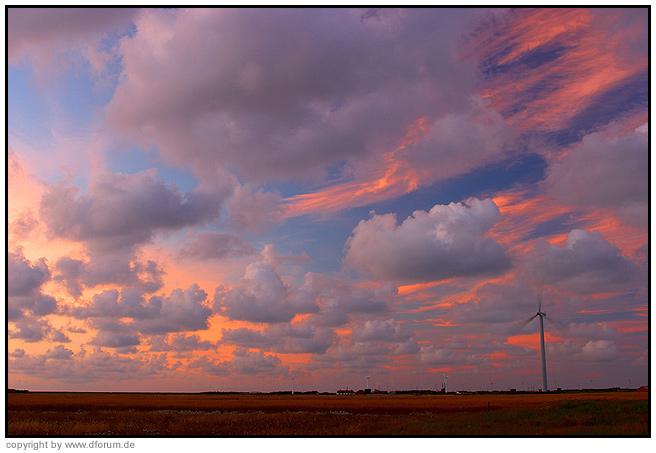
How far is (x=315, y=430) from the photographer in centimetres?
4894

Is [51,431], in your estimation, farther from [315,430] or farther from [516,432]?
[516,432]

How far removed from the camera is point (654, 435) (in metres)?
36.8

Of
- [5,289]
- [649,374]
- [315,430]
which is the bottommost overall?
[315,430]

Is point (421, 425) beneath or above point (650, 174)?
beneath

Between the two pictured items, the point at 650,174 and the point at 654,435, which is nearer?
the point at 650,174
